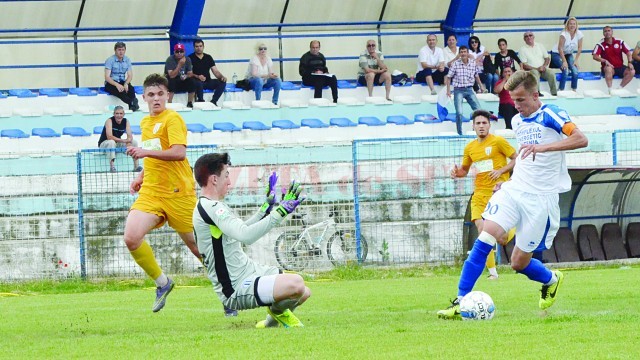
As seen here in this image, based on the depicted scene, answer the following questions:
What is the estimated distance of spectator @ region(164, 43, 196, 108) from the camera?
78.1 ft

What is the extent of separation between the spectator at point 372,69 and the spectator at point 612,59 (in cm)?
502

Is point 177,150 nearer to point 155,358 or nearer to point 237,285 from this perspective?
point 237,285

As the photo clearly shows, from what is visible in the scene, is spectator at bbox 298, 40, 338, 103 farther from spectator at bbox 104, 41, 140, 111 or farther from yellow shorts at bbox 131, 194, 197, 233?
yellow shorts at bbox 131, 194, 197, 233

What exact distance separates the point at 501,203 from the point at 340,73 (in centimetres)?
1829

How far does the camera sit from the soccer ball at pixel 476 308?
31.3ft

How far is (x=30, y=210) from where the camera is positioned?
59.9ft

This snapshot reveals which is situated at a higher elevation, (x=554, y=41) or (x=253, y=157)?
(x=554, y=41)

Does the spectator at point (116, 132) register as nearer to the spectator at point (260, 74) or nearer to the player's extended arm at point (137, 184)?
the spectator at point (260, 74)

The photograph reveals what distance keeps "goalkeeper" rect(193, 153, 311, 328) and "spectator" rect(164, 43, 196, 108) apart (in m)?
14.7

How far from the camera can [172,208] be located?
448 inches

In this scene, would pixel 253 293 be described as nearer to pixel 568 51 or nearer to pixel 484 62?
pixel 484 62

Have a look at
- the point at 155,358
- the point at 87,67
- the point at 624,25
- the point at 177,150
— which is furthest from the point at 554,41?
the point at 155,358

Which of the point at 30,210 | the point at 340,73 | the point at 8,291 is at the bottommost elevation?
the point at 8,291

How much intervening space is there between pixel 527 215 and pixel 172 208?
11.2 ft
